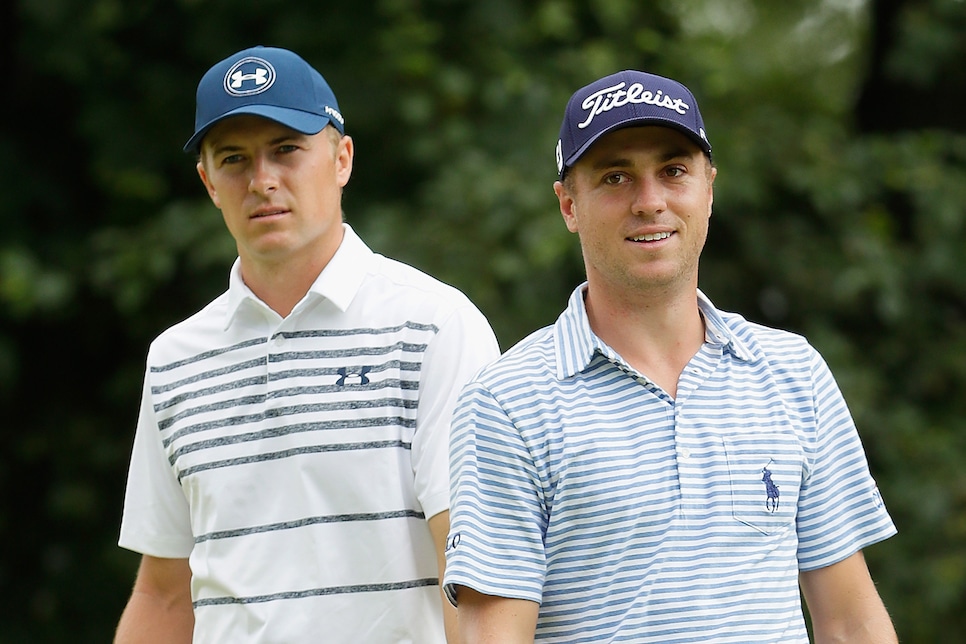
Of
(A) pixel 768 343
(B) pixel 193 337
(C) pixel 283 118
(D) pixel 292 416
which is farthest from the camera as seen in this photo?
(B) pixel 193 337

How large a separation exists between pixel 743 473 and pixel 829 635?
0.38 metres

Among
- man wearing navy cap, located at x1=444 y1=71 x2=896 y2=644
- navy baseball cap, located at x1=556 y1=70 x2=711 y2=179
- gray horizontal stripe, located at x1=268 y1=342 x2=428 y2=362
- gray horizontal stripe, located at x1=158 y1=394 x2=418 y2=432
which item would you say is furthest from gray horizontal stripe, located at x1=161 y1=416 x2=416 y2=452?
navy baseball cap, located at x1=556 y1=70 x2=711 y2=179

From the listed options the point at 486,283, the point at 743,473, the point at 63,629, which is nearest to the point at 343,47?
the point at 486,283

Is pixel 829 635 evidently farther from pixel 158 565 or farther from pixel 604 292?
pixel 158 565

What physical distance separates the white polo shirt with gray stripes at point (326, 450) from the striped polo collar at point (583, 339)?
28cm

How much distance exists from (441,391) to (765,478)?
25.7 inches

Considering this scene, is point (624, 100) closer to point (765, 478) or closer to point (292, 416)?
point (765, 478)

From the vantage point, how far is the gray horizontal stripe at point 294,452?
2594 millimetres

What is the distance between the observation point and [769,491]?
225cm

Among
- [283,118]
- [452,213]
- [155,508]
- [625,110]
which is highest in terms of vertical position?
[452,213]

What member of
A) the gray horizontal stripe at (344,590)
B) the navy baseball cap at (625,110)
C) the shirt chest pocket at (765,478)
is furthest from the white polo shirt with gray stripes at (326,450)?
the shirt chest pocket at (765,478)

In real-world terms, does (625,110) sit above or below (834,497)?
above

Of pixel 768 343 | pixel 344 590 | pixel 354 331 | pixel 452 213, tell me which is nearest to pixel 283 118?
pixel 354 331

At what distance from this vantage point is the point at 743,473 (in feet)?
7.35
